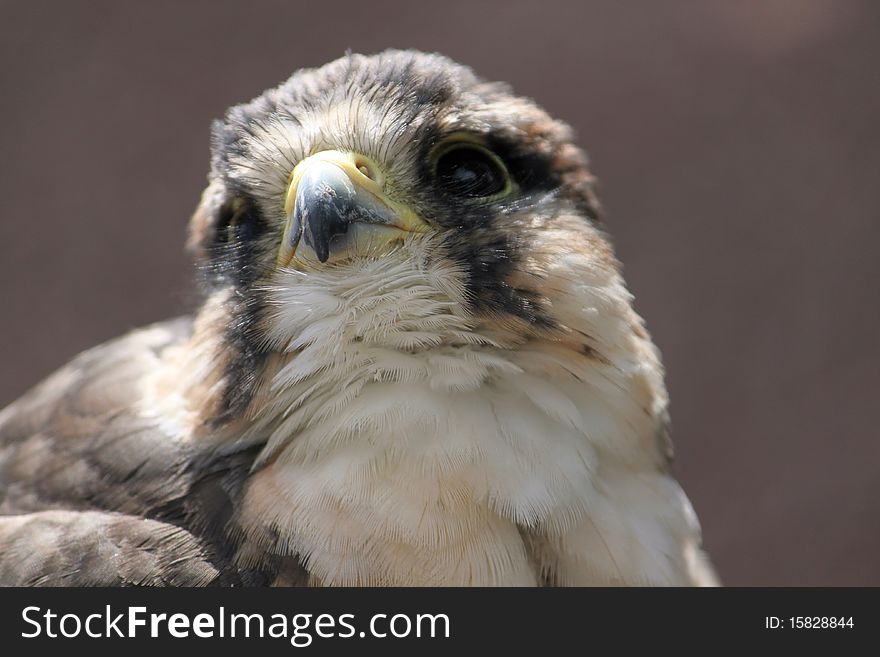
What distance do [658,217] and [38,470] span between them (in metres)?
2.65

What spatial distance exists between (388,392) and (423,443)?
0.10 metres

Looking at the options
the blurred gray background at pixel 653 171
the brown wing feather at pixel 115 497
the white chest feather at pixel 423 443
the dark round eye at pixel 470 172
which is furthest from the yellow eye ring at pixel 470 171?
the blurred gray background at pixel 653 171

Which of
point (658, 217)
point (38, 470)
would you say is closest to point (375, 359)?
point (38, 470)

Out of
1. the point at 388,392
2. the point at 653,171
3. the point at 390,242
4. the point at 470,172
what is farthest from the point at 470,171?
the point at 653,171

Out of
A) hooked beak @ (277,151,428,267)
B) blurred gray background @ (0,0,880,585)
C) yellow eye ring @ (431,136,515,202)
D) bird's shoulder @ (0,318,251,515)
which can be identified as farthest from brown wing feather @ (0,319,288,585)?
blurred gray background @ (0,0,880,585)

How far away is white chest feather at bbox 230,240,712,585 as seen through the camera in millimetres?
1405

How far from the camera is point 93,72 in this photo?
12.0 feet

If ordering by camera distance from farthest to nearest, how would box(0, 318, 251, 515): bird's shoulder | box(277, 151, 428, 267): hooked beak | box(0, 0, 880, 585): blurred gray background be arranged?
box(0, 0, 880, 585): blurred gray background → box(0, 318, 251, 515): bird's shoulder → box(277, 151, 428, 267): hooked beak

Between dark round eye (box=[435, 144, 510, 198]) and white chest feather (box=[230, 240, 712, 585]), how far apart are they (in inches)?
7.2

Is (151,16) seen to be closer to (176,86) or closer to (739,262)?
(176,86)

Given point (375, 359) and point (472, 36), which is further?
point (472, 36)

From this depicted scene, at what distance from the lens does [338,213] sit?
1.39 metres

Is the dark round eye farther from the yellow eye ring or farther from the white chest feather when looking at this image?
the white chest feather
